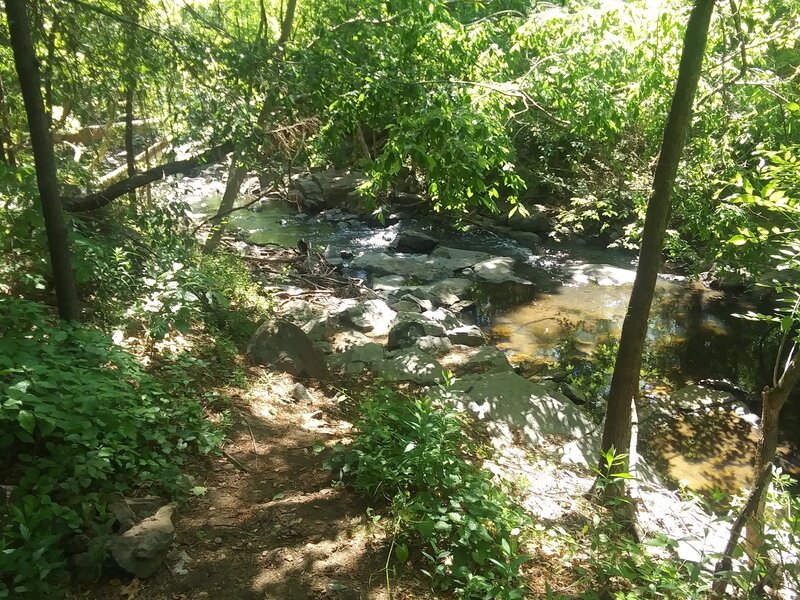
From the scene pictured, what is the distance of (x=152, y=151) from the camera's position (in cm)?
937

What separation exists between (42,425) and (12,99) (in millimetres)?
4625

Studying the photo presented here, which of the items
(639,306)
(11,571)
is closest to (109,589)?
(11,571)

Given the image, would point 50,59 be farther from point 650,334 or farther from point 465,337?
point 650,334

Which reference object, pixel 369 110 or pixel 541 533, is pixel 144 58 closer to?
pixel 369 110

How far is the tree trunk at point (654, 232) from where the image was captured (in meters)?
Result: 3.73

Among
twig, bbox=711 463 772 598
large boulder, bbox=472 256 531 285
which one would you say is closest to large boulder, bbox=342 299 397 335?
large boulder, bbox=472 256 531 285

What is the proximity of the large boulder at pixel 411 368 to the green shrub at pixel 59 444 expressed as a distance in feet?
12.0

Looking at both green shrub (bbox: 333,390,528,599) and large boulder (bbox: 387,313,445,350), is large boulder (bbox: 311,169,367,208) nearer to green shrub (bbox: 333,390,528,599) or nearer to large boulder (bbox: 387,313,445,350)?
large boulder (bbox: 387,313,445,350)

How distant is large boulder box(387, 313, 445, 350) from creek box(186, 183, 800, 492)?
67.9 inches

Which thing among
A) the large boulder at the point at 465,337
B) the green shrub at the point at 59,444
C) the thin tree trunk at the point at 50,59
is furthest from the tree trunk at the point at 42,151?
the large boulder at the point at 465,337

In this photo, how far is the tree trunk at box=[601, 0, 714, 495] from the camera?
12.2 ft

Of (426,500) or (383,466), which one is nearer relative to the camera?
(426,500)

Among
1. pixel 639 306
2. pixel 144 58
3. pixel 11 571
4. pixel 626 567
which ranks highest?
pixel 144 58

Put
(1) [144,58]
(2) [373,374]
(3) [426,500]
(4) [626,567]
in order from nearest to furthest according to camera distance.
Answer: (4) [626,567]
(3) [426,500]
(1) [144,58]
(2) [373,374]
